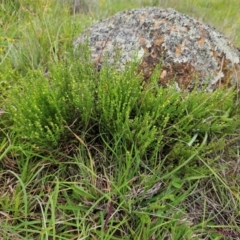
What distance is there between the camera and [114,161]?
1984mm

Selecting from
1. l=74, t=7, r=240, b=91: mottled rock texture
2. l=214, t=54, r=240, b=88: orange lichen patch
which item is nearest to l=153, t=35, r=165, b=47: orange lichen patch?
l=74, t=7, r=240, b=91: mottled rock texture

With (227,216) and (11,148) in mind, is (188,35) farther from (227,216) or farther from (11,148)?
(11,148)

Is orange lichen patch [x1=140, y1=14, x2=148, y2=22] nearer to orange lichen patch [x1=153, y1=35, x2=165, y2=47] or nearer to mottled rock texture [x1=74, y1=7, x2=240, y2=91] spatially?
mottled rock texture [x1=74, y1=7, x2=240, y2=91]

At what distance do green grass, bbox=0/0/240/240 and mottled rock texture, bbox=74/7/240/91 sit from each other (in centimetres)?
23

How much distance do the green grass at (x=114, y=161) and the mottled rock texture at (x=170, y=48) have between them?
23 centimetres

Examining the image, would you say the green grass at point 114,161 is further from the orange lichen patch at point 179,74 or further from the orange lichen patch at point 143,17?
the orange lichen patch at point 143,17

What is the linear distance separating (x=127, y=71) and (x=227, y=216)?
89cm

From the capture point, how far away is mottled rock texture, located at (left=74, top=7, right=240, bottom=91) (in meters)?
2.28

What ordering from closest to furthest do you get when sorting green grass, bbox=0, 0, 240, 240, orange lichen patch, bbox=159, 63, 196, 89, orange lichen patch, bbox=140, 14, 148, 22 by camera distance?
1. green grass, bbox=0, 0, 240, 240
2. orange lichen patch, bbox=159, 63, 196, 89
3. orange lichen patch, bbox=140, 14, 148, 22

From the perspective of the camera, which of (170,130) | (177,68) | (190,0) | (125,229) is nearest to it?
(125,229)

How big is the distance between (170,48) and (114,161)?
2.60 ft

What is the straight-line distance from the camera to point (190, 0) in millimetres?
4020

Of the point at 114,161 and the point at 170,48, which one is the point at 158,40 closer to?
the point at 170,48

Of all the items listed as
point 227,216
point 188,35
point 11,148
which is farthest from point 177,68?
point 11,148
